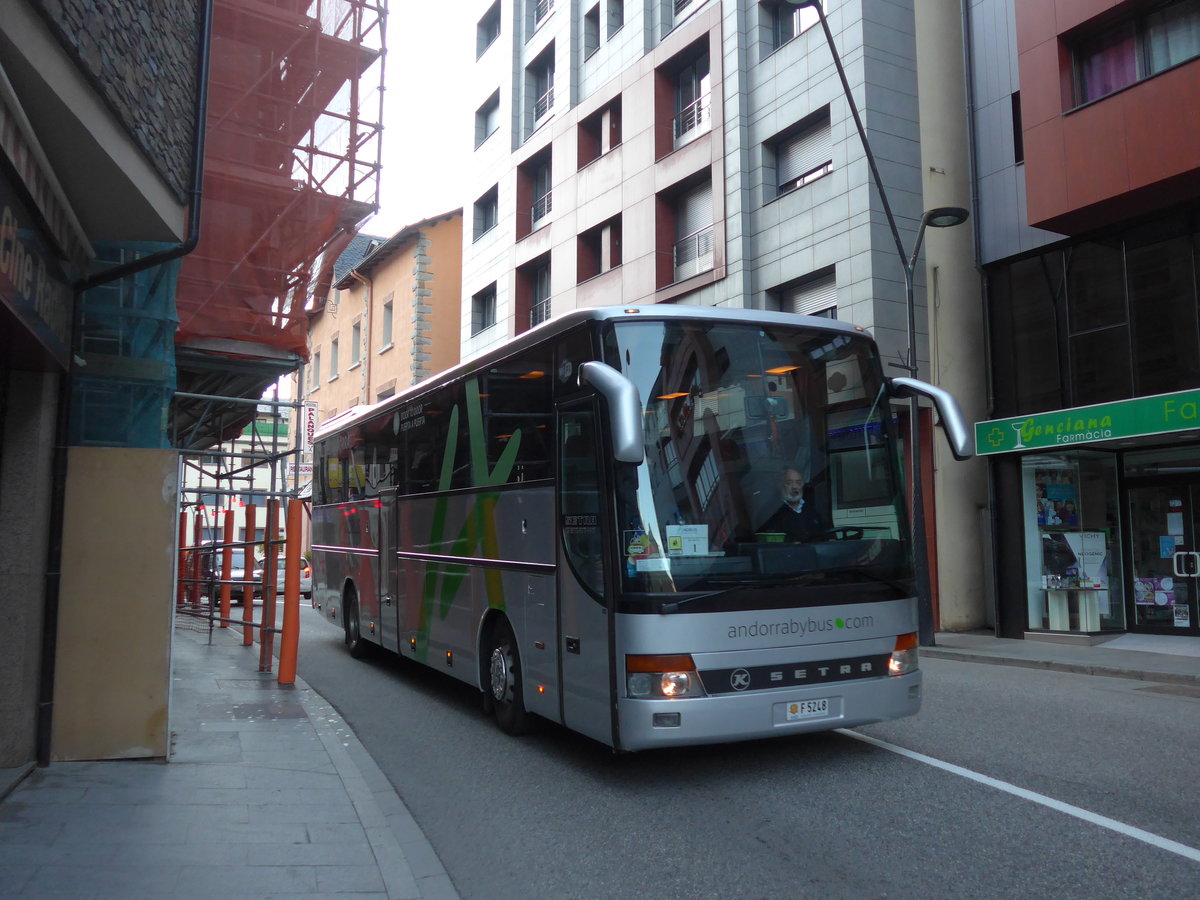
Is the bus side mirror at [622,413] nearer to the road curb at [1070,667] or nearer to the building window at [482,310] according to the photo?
the road curb at [1070,667]

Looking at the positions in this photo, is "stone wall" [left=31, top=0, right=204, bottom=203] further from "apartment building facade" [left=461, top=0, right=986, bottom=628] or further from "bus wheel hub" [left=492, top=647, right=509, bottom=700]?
"apartment building facade" [left=461, top=0, right=986, bottom=628]

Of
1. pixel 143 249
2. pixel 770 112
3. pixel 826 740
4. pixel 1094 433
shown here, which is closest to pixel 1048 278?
pixel 1094 433

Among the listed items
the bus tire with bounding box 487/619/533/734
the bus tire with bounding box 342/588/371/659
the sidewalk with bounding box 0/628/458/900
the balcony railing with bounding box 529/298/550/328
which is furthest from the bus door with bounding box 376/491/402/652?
the balcony railing with bounding box 529/298/550/328

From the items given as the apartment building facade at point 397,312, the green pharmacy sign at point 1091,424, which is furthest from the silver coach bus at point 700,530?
the apartment building facade at point 397,312

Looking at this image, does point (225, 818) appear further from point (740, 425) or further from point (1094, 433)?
point (1094, 433)

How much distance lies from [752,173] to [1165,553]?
10.0m

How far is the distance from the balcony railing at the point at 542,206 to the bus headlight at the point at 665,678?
2240 centimetres

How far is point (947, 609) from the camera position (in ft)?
57.6

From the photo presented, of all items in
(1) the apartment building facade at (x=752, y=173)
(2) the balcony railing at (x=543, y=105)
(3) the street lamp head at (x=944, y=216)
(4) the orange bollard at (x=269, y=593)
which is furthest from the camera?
(2) the balcony railing at (x=543, y=105)

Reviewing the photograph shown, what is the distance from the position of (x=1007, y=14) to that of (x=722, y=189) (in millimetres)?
5819

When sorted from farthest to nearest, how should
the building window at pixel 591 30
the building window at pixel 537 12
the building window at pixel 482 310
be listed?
the building window at pixel 482 310 < the building window at pixel 537 12 < the building window at pixel 591 30

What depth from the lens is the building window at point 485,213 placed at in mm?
30859

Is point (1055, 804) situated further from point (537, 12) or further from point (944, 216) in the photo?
point (537, 12)

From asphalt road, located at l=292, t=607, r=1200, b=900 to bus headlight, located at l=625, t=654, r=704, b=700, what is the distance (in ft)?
2.11
